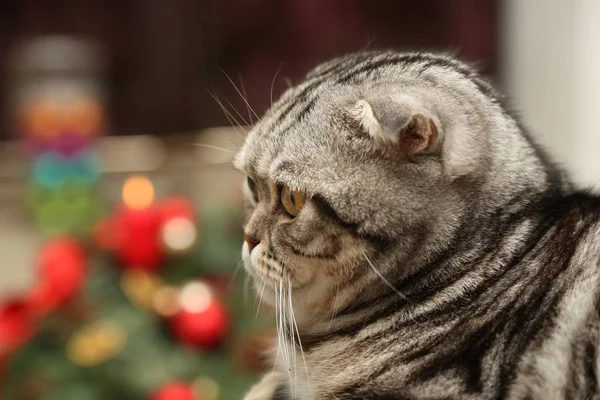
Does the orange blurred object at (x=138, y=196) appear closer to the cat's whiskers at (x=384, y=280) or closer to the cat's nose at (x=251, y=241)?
the cat's nose at (x=251, y=241)

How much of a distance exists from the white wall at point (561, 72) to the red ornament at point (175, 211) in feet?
3.02

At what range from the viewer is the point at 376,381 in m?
0.63

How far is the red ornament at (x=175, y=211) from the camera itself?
45.8 inches

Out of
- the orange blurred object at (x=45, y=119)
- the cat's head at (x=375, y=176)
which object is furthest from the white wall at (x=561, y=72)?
the orange blurred object at (x=45, y=119)

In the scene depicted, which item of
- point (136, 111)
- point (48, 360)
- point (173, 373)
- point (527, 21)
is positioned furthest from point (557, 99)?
point (48, 360)

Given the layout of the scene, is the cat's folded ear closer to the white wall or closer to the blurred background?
the blurred background

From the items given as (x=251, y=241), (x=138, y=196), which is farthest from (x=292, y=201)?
(x=138, y=196)

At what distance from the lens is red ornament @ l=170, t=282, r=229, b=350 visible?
3.43 ft

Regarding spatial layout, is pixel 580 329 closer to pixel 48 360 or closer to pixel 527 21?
pixel 48 360

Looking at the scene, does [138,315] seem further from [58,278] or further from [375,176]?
[375,176]

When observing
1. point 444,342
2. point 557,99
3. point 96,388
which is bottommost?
point 96,388

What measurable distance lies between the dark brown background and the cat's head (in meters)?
1.16

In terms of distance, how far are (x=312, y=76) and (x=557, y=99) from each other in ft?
3.77

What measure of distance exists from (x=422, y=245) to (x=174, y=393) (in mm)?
471
